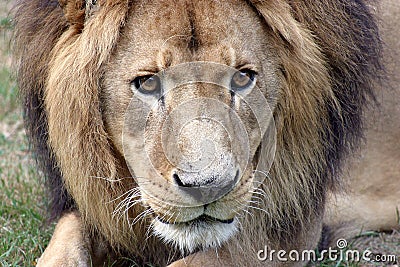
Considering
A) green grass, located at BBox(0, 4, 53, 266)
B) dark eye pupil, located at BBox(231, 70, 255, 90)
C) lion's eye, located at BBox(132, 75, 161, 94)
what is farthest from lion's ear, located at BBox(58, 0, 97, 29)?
green grass, located at BBox(0, 4, 53, 266)

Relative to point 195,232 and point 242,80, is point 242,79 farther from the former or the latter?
point 195,232

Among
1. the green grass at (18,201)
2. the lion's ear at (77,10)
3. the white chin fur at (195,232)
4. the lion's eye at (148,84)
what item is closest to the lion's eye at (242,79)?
the lion's eye at (148,84)

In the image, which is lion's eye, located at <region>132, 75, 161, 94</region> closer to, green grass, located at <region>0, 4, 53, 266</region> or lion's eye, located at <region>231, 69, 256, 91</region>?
lion's eye, located at <region>231, 69, 256, 91</region>

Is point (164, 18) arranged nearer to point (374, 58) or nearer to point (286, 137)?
point (286, 137)

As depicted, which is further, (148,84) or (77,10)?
(77,10)

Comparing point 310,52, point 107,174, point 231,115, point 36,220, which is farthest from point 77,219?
point 310,52

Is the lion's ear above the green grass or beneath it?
above

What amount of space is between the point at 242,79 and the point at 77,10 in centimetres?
77

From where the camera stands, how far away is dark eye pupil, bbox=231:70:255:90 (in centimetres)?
327

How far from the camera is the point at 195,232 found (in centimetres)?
323

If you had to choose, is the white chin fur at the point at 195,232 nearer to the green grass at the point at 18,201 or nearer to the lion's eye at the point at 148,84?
the lion's eye at the point at 148,84

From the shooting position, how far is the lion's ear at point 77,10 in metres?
3.35

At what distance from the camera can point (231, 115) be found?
10.6 ft

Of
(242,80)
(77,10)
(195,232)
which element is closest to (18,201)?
(77,10)
